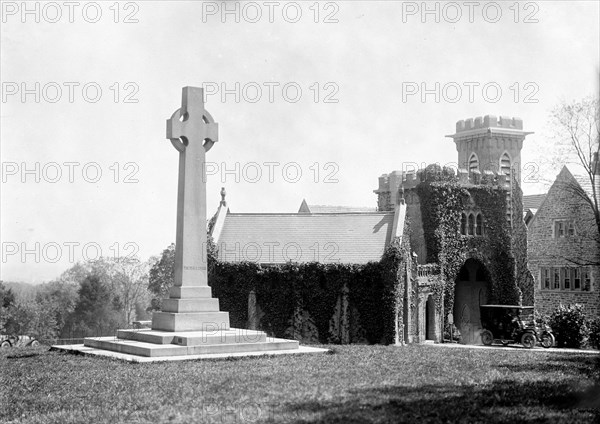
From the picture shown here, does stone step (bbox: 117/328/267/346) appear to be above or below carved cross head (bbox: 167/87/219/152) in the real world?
below

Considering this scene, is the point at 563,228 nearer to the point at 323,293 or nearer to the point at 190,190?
the point at 323,293

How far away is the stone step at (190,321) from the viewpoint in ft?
65.9

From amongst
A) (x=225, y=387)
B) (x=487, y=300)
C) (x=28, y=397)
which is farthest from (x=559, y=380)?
(x=487, y=300)

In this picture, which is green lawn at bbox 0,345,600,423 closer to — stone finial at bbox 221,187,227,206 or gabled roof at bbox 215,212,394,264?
gabled roof at bbox 215,212,394,264

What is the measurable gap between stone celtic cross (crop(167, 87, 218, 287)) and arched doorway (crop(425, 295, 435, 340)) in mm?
24653

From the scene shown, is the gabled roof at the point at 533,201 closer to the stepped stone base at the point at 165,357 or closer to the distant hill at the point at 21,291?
the stepped stone base at the point at 165,357

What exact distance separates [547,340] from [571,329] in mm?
1606

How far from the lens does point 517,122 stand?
58094 mm

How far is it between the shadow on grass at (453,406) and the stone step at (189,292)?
32.3ft

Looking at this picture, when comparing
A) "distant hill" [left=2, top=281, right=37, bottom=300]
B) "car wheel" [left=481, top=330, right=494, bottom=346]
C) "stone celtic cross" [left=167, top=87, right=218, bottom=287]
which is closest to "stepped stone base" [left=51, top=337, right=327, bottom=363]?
"stone celtic cross" [left=167, top=87, right=218, bottom=287]

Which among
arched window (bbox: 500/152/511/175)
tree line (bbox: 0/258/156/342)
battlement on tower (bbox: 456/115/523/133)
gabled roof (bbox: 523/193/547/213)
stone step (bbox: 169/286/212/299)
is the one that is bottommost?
tree line (bbox: 0/258/156/342)

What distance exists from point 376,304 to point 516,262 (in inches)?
579

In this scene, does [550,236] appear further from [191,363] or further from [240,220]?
[191,363]

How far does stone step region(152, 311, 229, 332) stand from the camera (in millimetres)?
20083
